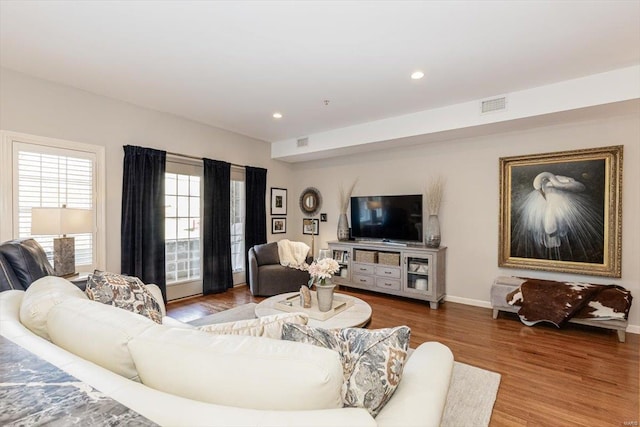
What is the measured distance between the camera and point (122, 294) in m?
1.79

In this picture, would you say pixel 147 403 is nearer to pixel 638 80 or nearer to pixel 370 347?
pixel 370 347

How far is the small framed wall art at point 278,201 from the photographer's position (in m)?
5.84

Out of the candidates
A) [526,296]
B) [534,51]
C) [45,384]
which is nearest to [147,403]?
[45,384]

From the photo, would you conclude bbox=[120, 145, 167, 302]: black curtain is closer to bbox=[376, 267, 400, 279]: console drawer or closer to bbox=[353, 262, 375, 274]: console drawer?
bbox=[353, 262, 375, 274]: console drawer

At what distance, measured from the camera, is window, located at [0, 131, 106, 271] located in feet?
9.72

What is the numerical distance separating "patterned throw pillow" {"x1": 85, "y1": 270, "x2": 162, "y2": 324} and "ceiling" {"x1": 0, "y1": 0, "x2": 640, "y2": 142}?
181 cm

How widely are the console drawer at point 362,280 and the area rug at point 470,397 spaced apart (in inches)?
85.6

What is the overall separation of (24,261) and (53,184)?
1.39 m

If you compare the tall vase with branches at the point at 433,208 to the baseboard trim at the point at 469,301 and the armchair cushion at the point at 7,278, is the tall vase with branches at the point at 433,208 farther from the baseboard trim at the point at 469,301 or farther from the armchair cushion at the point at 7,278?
the armchair cushion at the point at 7,278

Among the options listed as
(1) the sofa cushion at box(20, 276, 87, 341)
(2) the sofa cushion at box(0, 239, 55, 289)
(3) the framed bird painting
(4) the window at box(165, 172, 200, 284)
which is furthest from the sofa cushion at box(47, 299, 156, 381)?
(3) the framed bird painting

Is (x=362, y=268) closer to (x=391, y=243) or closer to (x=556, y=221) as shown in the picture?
(x=391, y=243)

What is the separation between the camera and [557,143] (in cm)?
371

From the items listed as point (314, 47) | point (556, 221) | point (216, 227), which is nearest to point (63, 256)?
point (216, 227)

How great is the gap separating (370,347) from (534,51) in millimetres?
2881
